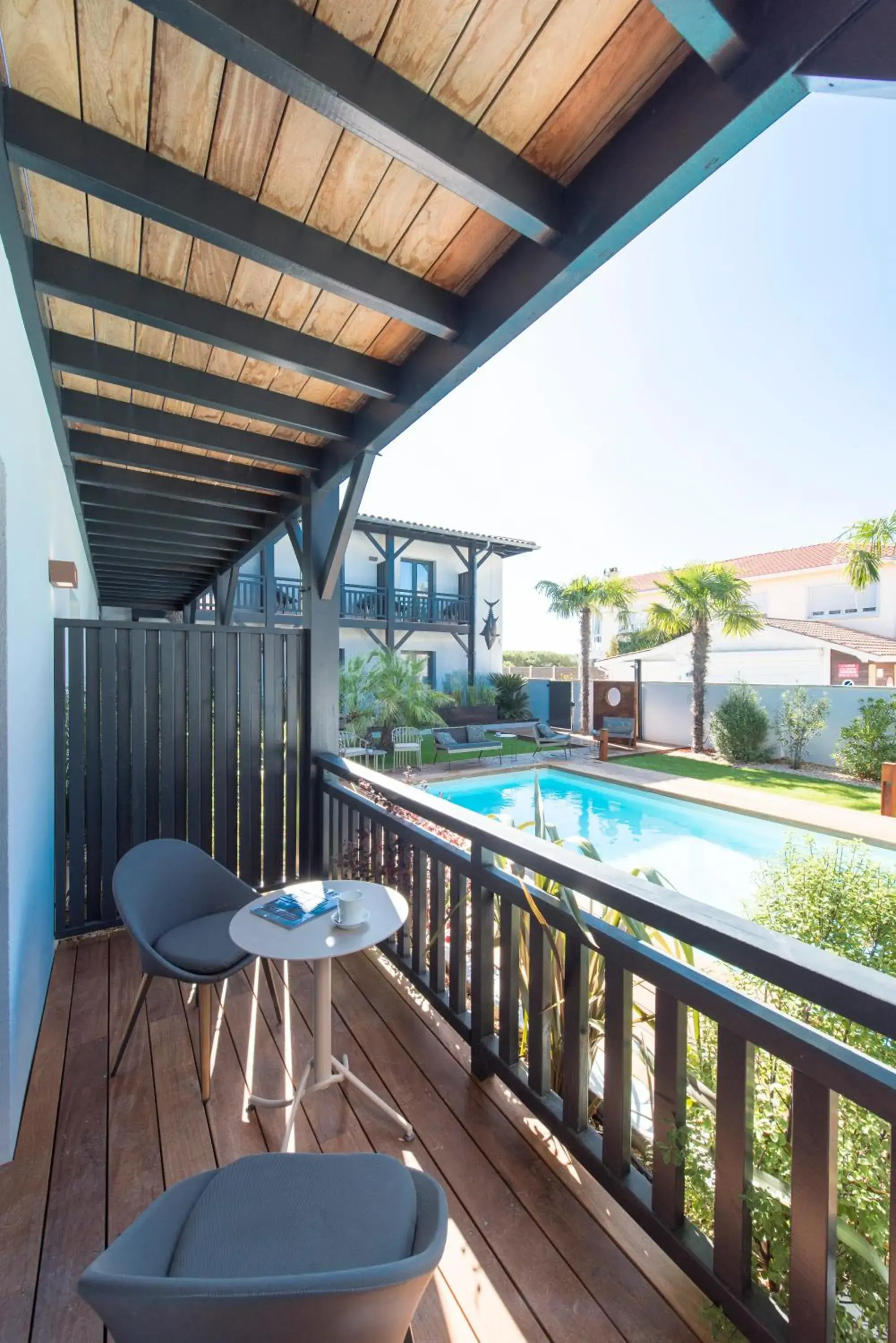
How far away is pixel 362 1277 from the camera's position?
725 mm

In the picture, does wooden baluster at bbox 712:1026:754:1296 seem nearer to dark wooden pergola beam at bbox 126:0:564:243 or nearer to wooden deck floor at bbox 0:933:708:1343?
wooden deck floor at bbox 0:933:708:1343

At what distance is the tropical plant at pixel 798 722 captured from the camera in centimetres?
1135

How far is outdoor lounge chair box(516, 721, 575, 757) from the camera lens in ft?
42.2

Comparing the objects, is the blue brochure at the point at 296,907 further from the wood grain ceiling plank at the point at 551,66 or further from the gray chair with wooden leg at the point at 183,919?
the wood grain ceiling plank at the point at 551,66

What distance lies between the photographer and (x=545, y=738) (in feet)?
44.2

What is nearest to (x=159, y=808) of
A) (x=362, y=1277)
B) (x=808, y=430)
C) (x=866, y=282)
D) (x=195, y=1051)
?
(x=195, y=1051)

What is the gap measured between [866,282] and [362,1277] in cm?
1354

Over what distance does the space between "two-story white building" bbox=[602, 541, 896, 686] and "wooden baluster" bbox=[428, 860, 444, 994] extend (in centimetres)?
1231

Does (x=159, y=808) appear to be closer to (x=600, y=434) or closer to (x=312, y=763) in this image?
(x=312, y=763)

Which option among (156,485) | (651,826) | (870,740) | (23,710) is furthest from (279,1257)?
(870,740)

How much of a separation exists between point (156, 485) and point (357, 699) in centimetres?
802

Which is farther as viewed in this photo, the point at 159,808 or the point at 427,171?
the point at 159,808

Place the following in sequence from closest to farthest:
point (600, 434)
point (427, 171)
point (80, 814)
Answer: point (427, 171) < point (80, 814) < point (600, 434)

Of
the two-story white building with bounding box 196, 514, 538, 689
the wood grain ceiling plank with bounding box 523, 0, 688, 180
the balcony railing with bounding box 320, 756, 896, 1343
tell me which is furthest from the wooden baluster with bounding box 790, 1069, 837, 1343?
the two-story white building with bounding box 196, 514, 538, 689
